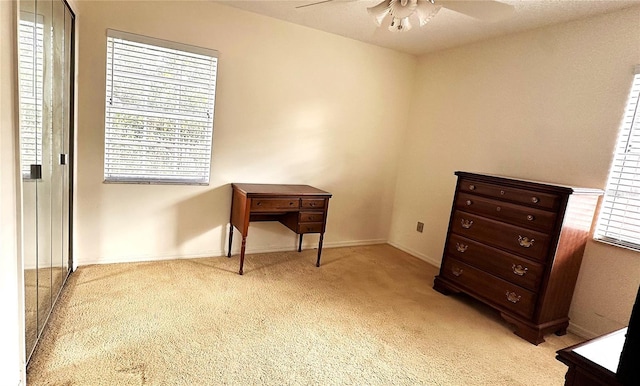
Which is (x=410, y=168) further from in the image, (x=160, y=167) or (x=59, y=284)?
(x=59, y=284)

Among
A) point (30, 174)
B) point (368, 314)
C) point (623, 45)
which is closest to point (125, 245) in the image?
point (30, 174)

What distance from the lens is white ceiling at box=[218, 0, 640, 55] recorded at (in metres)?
2.50

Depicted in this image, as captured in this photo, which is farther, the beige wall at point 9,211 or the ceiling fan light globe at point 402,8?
the ceiling fan light globe at point 402,8

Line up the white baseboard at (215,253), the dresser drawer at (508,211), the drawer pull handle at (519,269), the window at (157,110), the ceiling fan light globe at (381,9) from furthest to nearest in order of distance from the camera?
the white baseboard at (215,253) → the window at (157,110) → the drawer pull handle at (519,269) → the dresser drawer at (508,211) → the ceiling fan light globe at (381,9)

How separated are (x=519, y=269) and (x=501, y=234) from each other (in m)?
0.28

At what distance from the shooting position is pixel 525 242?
2508 mm

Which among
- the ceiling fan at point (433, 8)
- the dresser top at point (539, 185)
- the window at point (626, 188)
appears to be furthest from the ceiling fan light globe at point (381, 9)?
the window at point (626, 188)

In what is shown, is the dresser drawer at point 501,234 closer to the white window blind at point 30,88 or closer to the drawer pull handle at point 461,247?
the drawer pull handle at point 461,247

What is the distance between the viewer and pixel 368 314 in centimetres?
259

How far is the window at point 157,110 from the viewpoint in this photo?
285 centimetres

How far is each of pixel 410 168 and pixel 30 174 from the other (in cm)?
362

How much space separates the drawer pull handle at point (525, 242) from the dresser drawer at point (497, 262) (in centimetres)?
10

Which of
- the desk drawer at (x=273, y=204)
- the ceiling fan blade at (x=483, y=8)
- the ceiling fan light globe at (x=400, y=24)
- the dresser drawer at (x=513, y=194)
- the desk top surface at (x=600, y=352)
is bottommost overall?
the desk drawer at (x=273, y=204)

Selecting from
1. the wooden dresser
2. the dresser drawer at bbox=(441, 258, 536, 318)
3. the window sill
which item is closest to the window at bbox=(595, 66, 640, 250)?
the window sill
